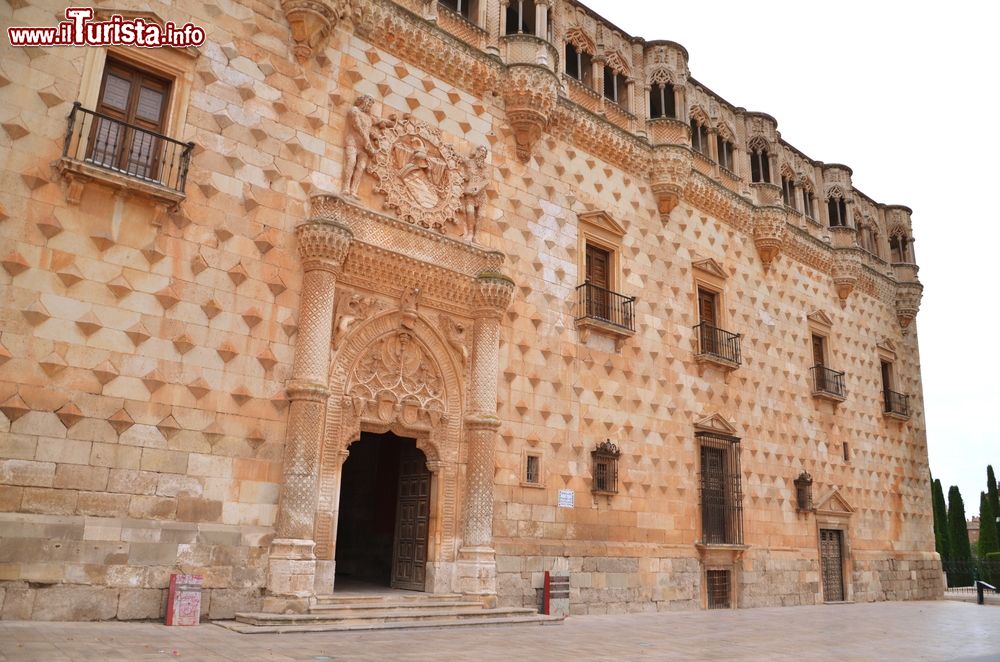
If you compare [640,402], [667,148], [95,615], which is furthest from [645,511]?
[95,615]

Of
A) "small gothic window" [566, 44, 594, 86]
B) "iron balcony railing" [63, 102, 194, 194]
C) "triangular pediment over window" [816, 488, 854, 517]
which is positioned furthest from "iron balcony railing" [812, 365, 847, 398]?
"iron balcony railing" [63, 102, 194, 194]

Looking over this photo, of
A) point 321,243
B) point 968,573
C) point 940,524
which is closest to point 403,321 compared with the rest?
point 321,243

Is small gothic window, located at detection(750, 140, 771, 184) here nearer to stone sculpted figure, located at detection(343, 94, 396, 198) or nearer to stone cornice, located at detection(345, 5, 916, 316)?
stone cornice, located at detection(345, 5, 916, 316)

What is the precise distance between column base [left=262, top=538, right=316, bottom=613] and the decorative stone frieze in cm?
1504

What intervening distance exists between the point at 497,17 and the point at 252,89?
6.16 m

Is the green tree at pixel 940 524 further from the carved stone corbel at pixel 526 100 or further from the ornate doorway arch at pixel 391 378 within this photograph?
the ornate doorway arch at pixel 391 378

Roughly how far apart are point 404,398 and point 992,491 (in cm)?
4590

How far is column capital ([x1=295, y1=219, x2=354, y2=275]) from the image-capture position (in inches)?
441

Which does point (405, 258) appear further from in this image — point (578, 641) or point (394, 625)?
point (578, 641)

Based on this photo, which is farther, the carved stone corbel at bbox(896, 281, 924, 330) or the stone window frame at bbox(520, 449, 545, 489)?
the carved stone corbel at bbox(896, 281, 924, 330)

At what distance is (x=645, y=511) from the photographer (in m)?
15.5

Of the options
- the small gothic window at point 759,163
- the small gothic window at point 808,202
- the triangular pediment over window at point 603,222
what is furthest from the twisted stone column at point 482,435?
the small gothic window at point 808,202

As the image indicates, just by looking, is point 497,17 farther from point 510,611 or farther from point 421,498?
point 510,611

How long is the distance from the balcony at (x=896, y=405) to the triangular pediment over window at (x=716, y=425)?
899cm
